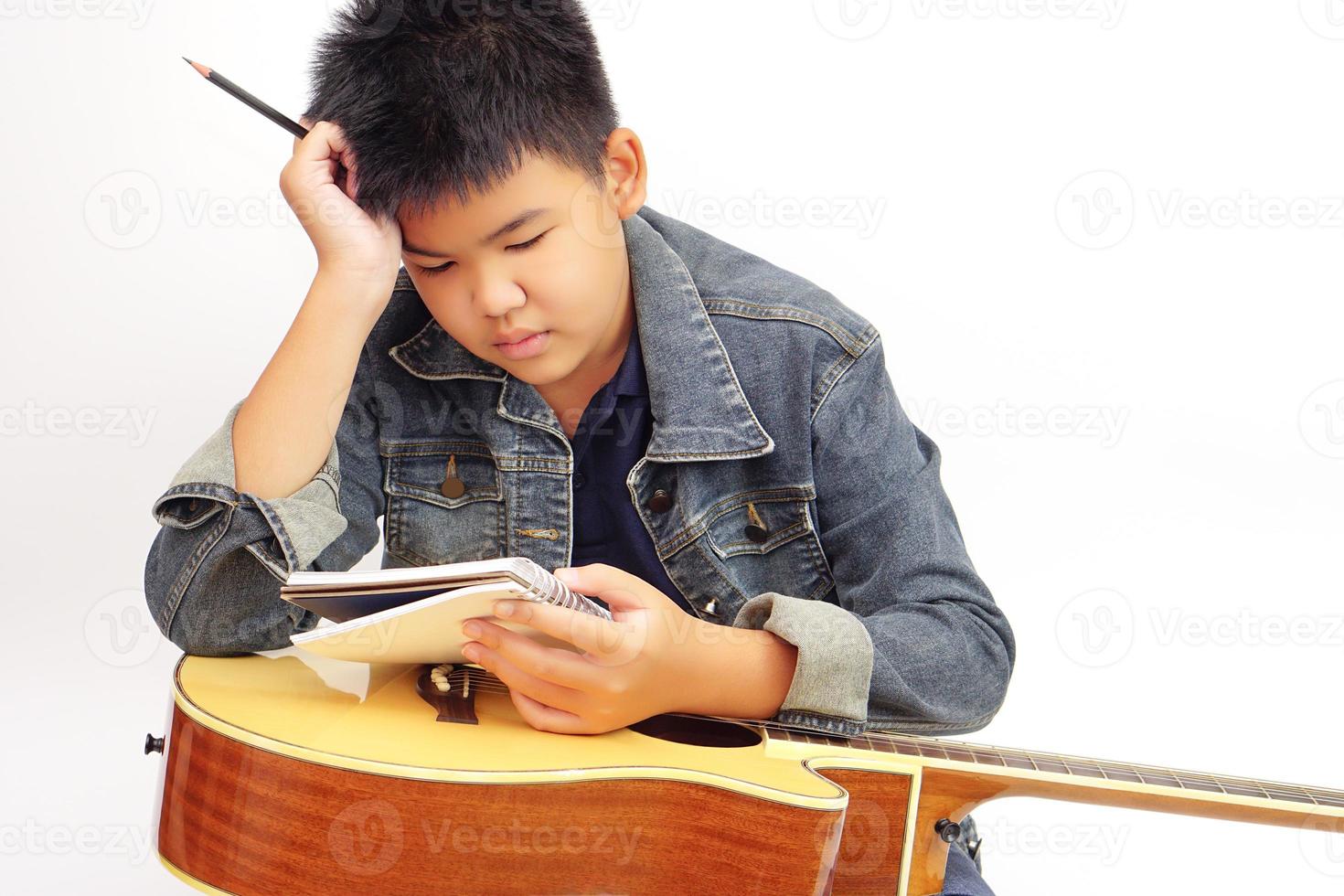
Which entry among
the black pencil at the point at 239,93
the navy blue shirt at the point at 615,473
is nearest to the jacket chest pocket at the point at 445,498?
the navy blue shirt at the point at 615,473

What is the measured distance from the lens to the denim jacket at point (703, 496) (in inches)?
56.4

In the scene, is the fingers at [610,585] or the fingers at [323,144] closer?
the fingers at [610,585]

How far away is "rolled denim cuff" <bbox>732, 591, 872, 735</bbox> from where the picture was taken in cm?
139

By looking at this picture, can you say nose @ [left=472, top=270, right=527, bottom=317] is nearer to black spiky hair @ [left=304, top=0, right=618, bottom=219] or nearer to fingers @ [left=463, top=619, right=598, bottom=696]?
black spiky hair @ [left=304, top=0, right=618, bottom=219]

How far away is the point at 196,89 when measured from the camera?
239 centimetres

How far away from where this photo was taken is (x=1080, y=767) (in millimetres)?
1364

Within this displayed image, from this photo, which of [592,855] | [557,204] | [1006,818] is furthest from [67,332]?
[1006,818]

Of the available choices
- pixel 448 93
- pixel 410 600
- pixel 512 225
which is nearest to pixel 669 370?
pixel 512 225

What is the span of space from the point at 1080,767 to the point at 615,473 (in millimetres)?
701

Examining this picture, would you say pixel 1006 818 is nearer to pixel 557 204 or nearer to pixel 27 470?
pixel 557 204

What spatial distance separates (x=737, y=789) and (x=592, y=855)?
0.15 m

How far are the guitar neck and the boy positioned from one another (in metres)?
0.10

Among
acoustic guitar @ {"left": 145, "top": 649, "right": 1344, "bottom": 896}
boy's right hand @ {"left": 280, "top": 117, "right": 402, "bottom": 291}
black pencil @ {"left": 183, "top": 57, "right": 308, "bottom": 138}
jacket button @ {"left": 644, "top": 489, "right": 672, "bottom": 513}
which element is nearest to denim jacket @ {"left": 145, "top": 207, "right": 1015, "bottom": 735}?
jacket button @ {"left": 644, "top": 489, "right": 672, "bottom": 513}

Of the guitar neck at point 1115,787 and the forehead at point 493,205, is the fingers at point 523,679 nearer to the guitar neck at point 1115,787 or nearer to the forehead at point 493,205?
the guitar neck at point 1115,787
